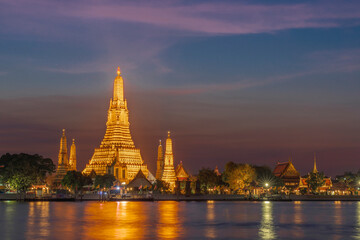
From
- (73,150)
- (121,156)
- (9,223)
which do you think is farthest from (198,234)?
(73,150)

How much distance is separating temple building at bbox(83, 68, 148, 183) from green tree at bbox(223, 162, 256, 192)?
30048 mm

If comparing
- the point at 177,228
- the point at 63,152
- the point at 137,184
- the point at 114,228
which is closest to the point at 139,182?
the point at 137,184

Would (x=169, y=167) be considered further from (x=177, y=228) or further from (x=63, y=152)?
(x=177, y=228)

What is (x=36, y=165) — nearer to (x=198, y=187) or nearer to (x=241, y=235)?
(x=198, y=187)

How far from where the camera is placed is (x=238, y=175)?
378ft

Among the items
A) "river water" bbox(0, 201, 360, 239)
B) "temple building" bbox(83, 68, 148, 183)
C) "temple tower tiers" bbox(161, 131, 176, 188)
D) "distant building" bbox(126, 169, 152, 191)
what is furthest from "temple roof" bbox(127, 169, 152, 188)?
"river water" bbox(0, 201, 360, 239)

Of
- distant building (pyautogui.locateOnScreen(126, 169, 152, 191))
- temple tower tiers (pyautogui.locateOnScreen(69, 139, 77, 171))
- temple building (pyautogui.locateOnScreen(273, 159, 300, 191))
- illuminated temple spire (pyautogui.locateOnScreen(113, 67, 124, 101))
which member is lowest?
distant building (pyautogui.locateOnScreen(126, 169, 152, 191))

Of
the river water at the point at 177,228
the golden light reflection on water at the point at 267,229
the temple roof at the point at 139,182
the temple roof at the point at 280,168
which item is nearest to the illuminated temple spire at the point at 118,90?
the temple roof at the point at 139,182

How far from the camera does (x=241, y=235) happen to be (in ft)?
146

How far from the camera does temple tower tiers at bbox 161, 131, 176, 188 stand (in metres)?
150

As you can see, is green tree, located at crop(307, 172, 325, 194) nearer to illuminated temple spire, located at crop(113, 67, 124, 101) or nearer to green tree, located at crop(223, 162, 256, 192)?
green tree, located at crop(223, 162, 256, 192)

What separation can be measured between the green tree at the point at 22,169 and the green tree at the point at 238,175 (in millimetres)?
38498

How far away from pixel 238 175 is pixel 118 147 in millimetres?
38369

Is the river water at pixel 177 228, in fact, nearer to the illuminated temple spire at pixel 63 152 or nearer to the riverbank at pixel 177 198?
the riverbank at pixel 177 198
